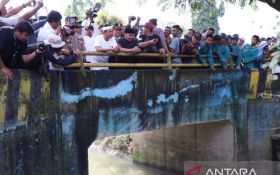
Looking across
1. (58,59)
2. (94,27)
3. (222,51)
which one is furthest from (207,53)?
Answer: (58,59)

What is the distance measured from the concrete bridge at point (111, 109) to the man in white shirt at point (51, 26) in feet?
2.07

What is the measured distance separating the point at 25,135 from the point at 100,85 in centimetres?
167

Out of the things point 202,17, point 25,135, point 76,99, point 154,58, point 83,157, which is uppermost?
point 202,17

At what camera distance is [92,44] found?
7.59m

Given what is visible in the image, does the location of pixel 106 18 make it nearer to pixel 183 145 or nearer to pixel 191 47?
pixel 183 145

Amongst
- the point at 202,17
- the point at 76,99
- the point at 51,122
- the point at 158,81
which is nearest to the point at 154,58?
the point at 158,81

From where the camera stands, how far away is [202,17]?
21969 millimetres

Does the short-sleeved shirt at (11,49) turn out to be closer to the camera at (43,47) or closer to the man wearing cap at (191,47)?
the camera at (43,47)

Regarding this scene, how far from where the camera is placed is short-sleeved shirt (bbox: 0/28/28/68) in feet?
17.1

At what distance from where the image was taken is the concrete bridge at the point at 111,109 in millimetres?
5840

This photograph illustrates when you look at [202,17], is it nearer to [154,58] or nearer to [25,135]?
[154,58]

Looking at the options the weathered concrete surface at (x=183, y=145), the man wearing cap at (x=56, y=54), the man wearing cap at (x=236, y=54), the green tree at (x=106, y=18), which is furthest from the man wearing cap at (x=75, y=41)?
the green tree at (x=106, y=18)

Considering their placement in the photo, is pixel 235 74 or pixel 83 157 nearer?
pixel 83 157

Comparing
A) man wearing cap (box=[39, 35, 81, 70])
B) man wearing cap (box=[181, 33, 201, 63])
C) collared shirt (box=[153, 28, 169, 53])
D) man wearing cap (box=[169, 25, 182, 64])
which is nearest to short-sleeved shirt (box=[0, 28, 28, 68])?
man wearing cap (box=[39, 35, 81, 70])
